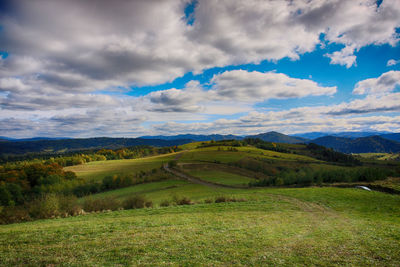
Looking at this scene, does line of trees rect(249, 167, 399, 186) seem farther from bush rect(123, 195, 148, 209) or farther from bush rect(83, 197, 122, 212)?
bush rect(83, 197, 122, 212)

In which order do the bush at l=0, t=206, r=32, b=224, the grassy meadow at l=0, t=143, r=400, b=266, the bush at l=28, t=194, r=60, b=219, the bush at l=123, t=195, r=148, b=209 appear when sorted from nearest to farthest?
the grassy meadow at l=0, t=143, r=400, b=266 → the bush at l=0, t=206, r=32, b=224 → the bush at l=28, t=194, r=60, b=219 → the bush at l=123, t=195, r=148, b=209

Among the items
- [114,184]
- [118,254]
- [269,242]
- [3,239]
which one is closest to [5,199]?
[114,184]

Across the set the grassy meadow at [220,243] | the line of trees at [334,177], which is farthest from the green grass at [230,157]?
the grassy meadow at [220,243]

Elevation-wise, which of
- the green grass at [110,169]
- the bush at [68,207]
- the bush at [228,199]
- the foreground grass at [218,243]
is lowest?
the green grass at [110,169]

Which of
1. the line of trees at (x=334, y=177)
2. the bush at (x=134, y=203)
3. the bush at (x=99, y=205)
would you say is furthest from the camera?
the line of trees at (x=334, y=177)

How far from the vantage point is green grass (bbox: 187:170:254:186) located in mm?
66156

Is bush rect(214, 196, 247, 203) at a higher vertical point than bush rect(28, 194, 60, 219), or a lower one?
lower

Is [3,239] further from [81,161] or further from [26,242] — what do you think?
[81,161]

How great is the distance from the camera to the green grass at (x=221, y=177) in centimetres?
6616

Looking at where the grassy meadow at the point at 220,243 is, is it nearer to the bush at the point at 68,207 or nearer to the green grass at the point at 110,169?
the bush at the point at 68,207

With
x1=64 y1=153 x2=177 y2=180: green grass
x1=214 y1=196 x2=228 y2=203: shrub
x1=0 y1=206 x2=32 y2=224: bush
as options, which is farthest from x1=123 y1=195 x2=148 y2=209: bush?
x1=64 y1=153 x2=177 y2=180: green grass

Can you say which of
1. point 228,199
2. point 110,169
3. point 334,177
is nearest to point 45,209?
point 228,199

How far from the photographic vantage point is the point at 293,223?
1561 centimetres

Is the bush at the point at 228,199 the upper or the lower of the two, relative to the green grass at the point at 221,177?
upper
